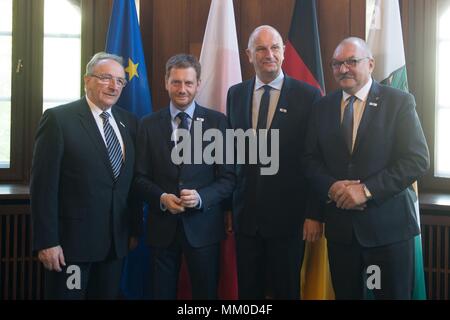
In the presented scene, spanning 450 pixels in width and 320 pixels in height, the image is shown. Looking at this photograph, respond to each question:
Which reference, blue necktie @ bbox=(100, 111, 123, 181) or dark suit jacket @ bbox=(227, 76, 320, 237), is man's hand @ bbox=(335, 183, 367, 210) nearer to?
dark suit jacket @ bbox=(227, 76, 320, 237)

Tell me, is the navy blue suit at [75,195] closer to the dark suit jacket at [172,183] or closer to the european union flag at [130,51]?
the dark suit jacket at [172,183]

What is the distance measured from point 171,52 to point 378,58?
132 centimetres

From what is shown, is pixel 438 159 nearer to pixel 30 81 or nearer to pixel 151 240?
pixel 151 240

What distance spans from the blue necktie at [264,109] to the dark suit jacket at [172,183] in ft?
0.73

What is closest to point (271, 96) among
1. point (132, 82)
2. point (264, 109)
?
point (264, 109)

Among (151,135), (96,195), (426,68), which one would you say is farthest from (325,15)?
(96,195)

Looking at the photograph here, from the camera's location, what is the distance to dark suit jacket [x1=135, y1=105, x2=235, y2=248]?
226cm

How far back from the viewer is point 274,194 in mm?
2352

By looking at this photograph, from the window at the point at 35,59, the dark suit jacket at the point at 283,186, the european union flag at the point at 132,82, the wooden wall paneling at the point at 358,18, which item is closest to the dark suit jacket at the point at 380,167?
the dark suit jacket at the point at 283,186

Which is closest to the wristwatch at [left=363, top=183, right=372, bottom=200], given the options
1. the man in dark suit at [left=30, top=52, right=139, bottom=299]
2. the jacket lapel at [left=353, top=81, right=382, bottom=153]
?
the jacket lapel at [left=353, top=81, right=382, bottom=153]

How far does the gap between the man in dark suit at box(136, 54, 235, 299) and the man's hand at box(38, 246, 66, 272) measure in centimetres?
42

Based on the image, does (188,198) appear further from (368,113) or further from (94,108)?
(368,113)

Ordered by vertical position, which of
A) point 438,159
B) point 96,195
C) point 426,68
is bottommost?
point 96,195
